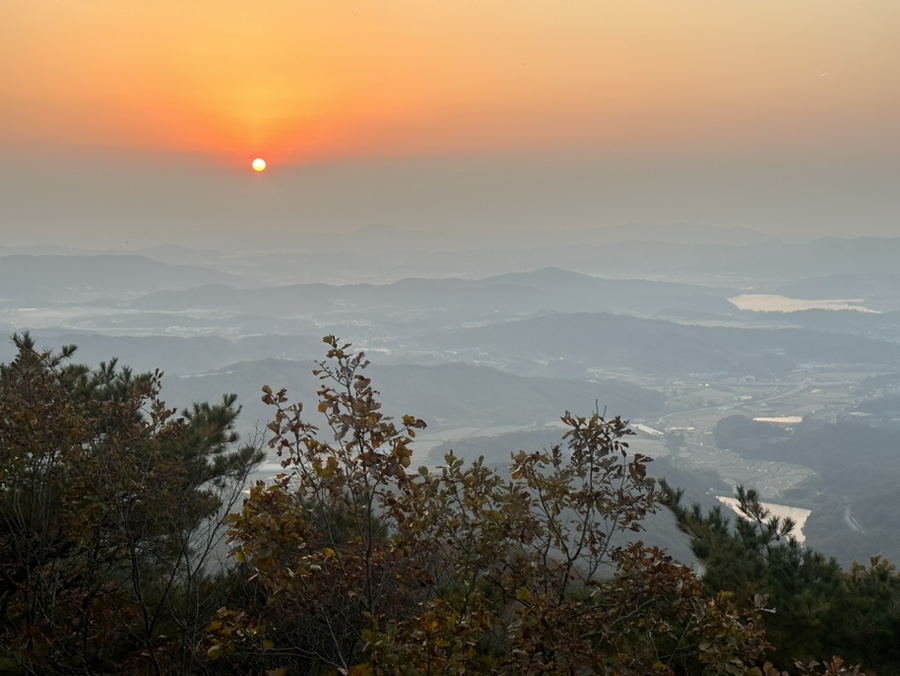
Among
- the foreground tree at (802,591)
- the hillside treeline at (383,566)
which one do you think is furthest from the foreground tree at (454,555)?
the foreground tree at (802,591)

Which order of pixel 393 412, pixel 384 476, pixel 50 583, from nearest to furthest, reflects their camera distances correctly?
pixel 384 476, pixel 50 583, pixel 393 412

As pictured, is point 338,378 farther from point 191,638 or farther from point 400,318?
point 400,318

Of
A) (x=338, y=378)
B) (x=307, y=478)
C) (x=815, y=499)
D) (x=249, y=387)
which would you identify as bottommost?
(x=815, y=499)

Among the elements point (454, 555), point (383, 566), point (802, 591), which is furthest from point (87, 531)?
point (802, 591)

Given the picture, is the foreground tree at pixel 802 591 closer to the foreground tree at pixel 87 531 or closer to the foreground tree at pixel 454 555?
the foreground tree at pixel 454 555

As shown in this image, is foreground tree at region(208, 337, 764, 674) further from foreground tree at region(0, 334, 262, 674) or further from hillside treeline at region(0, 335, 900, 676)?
foreground tree at region(0, 334, 262, 674)

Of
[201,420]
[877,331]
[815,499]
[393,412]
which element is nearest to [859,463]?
[815,499]
